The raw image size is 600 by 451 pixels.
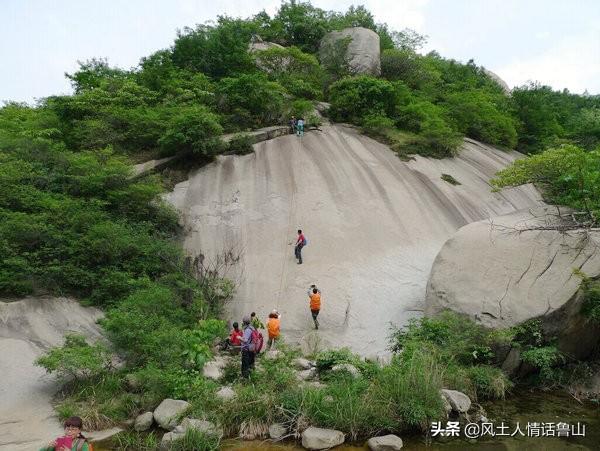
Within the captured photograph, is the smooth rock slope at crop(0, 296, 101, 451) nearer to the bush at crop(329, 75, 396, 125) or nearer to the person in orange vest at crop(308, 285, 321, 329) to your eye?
the person in orange vest at crop(308, 285, 321, 329)

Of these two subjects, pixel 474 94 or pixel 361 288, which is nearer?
pixel 361 288

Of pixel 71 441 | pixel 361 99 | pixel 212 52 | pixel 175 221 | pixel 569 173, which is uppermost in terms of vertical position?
pixel 212 52

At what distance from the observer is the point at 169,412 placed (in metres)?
8.68

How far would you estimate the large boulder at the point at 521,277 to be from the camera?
11.3 metres

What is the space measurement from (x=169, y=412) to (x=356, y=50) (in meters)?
25.8

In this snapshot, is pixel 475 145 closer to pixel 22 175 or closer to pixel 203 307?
pixel 203 307

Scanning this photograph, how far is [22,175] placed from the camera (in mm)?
14359

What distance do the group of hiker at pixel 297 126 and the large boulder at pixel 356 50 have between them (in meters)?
8.82

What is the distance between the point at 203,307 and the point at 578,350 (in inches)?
378

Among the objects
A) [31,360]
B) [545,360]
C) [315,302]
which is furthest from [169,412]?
[545,360]

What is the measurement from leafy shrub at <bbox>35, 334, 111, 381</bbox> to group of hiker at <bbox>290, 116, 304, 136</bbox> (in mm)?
13665

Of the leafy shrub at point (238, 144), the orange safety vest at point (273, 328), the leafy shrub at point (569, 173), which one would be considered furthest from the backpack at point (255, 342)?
the leafy shrub at point (238, 144)

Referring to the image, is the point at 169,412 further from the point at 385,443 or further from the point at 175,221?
the point at 175,221

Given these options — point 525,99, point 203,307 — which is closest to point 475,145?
point 525,99
